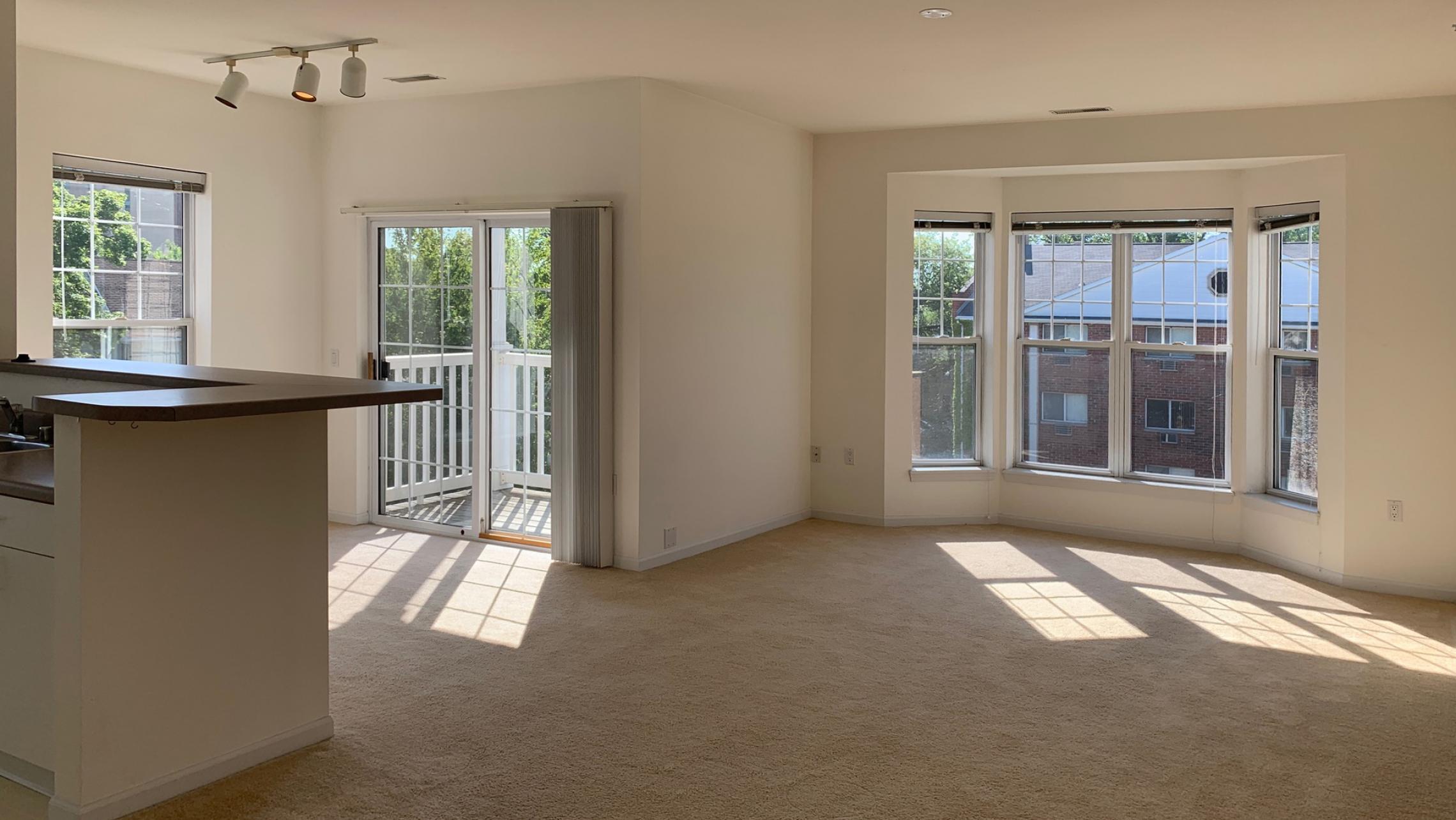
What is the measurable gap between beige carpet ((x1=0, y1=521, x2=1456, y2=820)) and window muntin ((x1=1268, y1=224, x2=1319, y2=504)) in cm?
70

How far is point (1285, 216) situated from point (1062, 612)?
280 centimetres

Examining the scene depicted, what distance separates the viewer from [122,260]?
19.5ft

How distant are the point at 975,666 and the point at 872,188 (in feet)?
12.0

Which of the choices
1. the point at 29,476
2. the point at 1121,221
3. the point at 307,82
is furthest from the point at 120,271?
the point at 1121,221

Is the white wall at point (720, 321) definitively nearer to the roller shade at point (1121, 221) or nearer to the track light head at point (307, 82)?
the roller shade at point (1121, 221)

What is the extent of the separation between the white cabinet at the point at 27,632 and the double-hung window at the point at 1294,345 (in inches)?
231

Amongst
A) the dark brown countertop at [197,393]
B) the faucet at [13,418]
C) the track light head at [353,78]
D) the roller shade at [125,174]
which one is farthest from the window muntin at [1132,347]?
the faucet at [13,418]

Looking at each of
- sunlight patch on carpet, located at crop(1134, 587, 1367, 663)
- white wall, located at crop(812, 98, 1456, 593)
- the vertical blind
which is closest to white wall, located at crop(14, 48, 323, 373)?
the vertical blind

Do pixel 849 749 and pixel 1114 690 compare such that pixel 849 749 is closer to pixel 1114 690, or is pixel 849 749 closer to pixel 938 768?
pixel 938 768

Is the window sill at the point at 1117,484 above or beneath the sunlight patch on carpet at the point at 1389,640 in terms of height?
above

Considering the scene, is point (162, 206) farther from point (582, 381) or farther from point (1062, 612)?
point (1062, 612)

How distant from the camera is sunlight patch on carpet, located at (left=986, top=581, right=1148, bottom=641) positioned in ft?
15.9

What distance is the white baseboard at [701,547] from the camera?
587 cm

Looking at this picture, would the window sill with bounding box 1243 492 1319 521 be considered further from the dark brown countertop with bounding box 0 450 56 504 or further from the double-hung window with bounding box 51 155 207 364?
the double-hung window with bounding box 51 155 207 364
